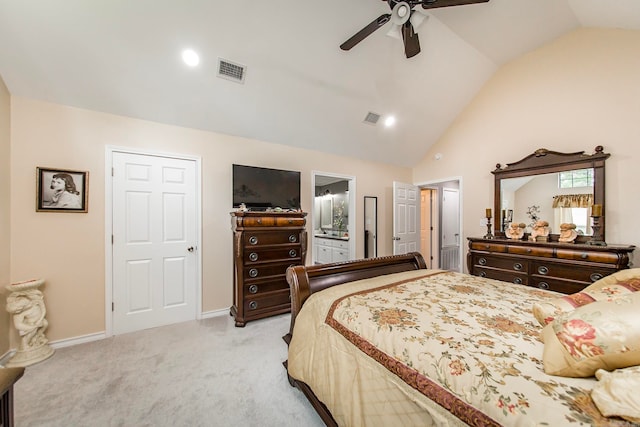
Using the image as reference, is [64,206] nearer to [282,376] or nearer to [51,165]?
[51,165]

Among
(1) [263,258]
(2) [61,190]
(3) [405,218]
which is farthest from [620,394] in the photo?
(3) [405,218]

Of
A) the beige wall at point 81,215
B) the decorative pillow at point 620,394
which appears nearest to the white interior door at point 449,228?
the beige wall at point 81,215

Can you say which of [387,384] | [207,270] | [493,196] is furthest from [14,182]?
[493,196]

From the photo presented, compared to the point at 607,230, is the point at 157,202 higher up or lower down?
higher up

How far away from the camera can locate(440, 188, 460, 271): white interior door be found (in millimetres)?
5852

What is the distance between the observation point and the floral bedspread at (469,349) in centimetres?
72

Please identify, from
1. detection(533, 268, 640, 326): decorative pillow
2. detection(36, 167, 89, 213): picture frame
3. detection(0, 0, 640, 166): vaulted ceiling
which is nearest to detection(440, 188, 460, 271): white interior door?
detection(0, 0, 640, 166): vaulted ceiling

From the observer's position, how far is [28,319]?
2217 millimetres

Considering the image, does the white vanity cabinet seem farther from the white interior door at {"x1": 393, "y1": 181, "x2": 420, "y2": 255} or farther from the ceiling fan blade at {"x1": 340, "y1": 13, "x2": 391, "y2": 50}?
the ceiling fan blade at {"x1": 340, "y1": 13, "x2": 391, "y2": 50}

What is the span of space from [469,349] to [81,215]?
3561 mm

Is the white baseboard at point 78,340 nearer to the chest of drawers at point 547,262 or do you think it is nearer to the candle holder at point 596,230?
the chest of drawers at point 547,262

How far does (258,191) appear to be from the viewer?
134 inches

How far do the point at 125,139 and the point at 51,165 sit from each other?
2.25 feet

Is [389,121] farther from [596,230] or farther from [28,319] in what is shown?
[28,319]
